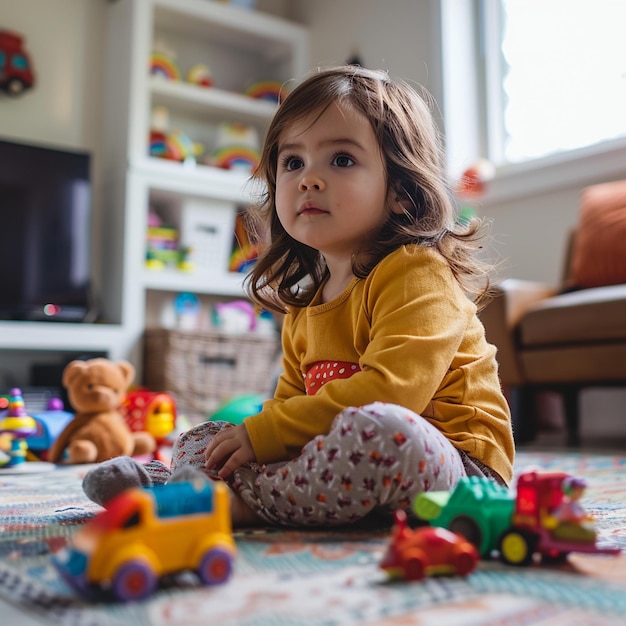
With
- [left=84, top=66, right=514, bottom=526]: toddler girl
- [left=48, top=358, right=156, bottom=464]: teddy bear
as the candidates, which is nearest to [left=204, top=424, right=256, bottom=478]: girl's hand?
[left=84, top=66, right=514, bottom=526]: toddler girl

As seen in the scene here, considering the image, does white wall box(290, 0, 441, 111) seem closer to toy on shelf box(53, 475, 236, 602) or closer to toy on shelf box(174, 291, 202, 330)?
toy on shelf box(174, 291, 202, 330)

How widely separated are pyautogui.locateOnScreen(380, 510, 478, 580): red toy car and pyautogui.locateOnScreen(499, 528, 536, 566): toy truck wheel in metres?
0.06

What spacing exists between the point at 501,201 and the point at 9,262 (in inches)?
69.7

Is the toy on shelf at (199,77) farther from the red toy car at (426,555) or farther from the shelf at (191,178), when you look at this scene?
the red toy car at (426,555)

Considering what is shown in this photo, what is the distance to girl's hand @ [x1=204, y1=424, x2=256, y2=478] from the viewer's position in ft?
2.67

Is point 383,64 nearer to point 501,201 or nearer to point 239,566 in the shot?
point 501,201

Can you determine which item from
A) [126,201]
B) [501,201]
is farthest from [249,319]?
[501,201]

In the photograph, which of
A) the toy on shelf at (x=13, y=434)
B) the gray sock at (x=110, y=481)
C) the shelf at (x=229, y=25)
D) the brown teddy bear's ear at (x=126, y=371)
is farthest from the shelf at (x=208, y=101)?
the gray sock at (x=110, y=481)

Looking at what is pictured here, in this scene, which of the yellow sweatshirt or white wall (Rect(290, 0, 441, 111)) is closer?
the yellow sweatshirt

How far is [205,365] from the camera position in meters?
2.79

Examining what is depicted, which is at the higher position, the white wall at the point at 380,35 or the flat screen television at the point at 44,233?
the white wall at the point at 380,35

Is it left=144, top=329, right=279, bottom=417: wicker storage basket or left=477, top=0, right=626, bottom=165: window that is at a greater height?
left=477, top=0, right=626, bottom=165: window

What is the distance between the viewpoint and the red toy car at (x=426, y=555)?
588 millimetres

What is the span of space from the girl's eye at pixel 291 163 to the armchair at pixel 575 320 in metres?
1.16
